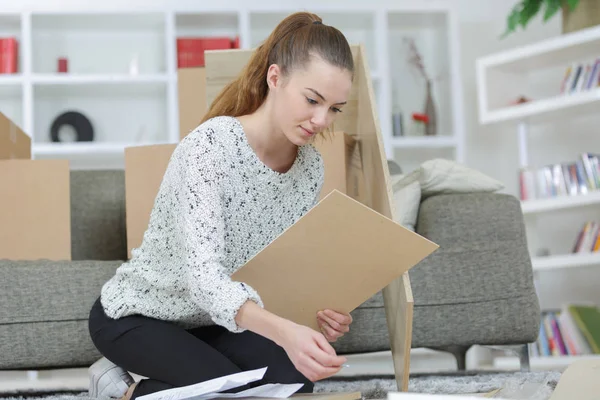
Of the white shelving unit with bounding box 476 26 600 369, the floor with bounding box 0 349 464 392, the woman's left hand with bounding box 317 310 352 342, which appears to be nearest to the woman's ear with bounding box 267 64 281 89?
the woman's left hand with bounding box 317 310 352 342

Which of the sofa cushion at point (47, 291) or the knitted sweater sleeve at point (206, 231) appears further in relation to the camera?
the sofa cushion at point (47, 291)

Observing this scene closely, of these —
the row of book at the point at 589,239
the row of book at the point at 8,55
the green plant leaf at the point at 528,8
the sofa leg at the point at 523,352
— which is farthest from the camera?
the row of book at the point at 8,55

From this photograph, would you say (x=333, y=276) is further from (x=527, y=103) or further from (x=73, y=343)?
(x=527, y=103)

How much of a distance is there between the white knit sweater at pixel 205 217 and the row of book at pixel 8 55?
9.02ft

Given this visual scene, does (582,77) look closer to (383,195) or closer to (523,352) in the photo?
(523,352)

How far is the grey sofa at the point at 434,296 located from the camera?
6.07 ft

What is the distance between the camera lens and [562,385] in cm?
120

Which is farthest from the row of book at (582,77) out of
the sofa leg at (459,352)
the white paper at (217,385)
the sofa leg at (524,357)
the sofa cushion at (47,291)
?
the white paper at (217,385)

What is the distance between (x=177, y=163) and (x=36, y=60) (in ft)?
9.99

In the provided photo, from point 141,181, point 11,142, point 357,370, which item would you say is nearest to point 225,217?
point 141,181

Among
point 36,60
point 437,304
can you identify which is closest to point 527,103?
point 437,304

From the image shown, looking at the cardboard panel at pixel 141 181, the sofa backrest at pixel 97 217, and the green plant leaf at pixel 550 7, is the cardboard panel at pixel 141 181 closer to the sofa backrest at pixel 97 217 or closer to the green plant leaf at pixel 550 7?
the sofa backrest at pixel 97 217

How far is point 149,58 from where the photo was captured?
4.20 m

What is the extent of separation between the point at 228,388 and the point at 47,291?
90cm
